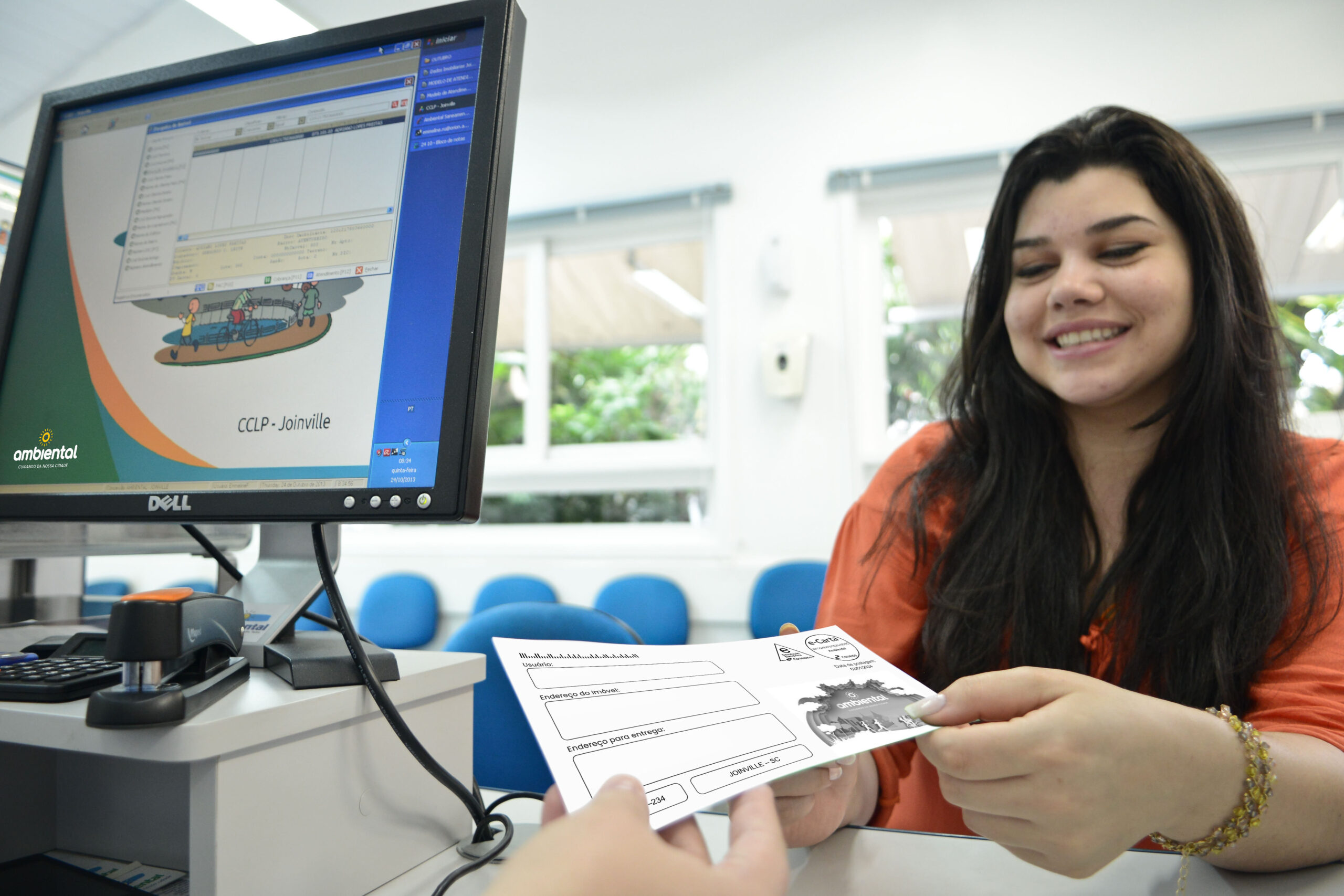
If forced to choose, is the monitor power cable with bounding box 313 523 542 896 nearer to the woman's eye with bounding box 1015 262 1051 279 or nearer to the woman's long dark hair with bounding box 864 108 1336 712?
the woman's long dark hair with bounding box 864 108 1336 712

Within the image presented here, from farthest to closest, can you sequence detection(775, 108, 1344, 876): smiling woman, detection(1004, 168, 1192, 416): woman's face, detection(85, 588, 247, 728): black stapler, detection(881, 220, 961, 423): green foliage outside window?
detection(881, 220, 961, 423): green foliage outside window → detection(1004, 168, 1192, 416): woman's face → detection(775, 108, 1344, 876): smiling woman → detection(85, 588, 247, 728): black stapler

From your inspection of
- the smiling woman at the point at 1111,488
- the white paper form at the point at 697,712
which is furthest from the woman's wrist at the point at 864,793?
the white paper form at the point at 697,712

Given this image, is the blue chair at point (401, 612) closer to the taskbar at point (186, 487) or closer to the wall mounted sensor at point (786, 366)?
the wall mounted sensor at point (786, 366)

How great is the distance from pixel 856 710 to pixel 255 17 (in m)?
3.41

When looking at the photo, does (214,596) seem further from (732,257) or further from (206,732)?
(732,257)

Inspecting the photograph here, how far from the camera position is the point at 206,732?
422mm

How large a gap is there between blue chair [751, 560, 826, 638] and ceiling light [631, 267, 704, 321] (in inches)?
52.4

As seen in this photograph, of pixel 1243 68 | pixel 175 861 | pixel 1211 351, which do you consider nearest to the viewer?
pixel 175 861

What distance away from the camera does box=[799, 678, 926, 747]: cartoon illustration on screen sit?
1.59 feet

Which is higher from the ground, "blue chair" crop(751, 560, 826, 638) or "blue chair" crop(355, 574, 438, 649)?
"blue chair" crop(751, 560, 826, 638)

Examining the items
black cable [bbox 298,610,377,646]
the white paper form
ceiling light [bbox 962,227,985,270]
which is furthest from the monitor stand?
ceiling light [bbox 962,227,985,270]

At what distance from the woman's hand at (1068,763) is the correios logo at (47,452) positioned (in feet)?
2.37

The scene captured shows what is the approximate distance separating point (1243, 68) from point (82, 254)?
356 cm

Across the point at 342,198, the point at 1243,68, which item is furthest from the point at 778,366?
the point at 342,198
